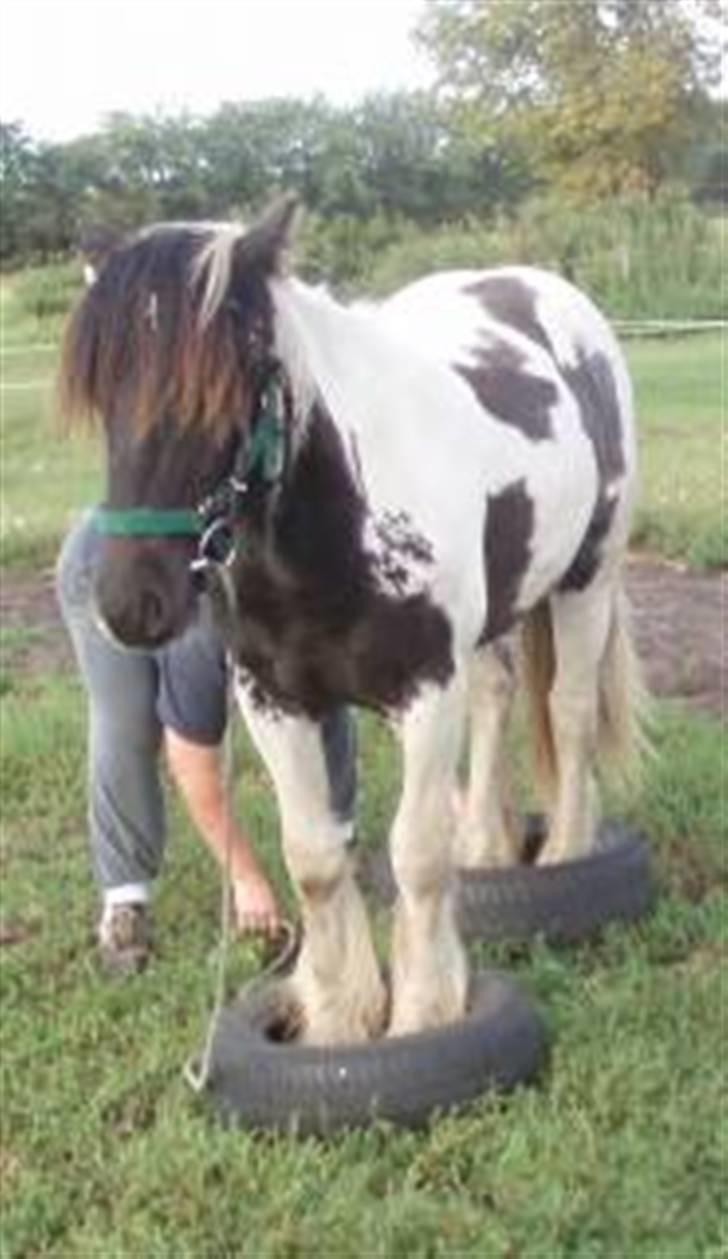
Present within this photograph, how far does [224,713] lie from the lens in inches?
200

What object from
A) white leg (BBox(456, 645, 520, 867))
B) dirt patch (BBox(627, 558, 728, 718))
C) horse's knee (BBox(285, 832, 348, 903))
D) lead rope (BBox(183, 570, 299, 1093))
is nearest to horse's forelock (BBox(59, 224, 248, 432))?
lead rope (BBox(183, 570, 299, 1093))

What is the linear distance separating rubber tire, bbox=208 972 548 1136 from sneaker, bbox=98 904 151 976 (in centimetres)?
83

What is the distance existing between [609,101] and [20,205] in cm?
1344

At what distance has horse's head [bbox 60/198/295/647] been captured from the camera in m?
3.40

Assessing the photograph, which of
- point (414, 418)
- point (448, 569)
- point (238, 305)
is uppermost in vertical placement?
point (238, 305)

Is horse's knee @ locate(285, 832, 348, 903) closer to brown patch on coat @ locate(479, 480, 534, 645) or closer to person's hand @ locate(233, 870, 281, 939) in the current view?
brown patch on coat @ locate(479, 480, 534, 645)

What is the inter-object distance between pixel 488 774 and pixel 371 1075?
→ 1.50m

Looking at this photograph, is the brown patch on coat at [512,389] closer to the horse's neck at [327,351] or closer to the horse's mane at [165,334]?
the horse's neck at [327,351]

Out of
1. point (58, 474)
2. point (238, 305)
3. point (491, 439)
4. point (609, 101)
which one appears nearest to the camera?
point (238, 305)

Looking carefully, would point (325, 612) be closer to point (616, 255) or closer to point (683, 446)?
point (683, 446)

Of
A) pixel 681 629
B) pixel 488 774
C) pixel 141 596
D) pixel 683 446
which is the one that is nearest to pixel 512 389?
pixel 488 774

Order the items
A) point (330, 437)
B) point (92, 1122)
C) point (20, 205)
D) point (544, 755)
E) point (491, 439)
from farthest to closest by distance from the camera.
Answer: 1. point (20, 205)
2. point (544, 755)
3. point (491, 439)
4. point (92, 1122)
5. point (330, 437)

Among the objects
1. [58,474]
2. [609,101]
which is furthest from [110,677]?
[609,101]

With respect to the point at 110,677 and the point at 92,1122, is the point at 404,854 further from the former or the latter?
the point at 110,677
